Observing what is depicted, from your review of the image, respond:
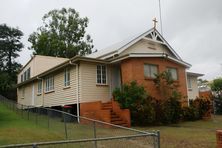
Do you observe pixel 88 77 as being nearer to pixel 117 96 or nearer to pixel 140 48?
pixel 117 96

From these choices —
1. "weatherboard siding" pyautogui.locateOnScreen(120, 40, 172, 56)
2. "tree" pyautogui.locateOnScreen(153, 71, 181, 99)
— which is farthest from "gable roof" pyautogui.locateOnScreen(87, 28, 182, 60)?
"tree" pyautogui.locateOnScreen(153, 71, 181, 99)

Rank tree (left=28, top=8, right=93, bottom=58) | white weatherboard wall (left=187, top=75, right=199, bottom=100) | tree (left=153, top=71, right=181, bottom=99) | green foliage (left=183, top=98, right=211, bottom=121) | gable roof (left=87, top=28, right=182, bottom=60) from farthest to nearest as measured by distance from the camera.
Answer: tree (left=28, top=8, right=93, bottom=58)
white weatherboard wall (left=187, top=75, right=199, bottom=100)
gable roof (left=87, top=28, right=182, bottom=60)
green foliage (left=183, top=98, right=211, bottom=121)
tree (left=153, top=71, right=181, bottom=99)

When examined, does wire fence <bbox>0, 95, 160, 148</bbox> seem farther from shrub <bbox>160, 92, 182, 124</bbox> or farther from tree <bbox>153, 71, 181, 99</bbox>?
tree <bbox>153, 71, 181, 99</bbox>

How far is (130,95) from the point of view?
16.7 meters

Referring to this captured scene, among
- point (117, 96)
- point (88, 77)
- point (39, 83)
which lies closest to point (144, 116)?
point (117, 96)

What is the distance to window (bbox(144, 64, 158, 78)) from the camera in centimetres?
1927

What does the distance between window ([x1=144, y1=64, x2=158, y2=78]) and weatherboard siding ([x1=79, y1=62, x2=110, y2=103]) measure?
320cm

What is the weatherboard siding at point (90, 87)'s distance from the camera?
1852 centimetres

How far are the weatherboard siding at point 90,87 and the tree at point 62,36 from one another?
27.3 metres

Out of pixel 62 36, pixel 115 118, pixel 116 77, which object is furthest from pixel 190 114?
pixel 62 36

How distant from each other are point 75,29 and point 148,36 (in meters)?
28.1

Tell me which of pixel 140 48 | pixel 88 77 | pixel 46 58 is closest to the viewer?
pixel 88 77

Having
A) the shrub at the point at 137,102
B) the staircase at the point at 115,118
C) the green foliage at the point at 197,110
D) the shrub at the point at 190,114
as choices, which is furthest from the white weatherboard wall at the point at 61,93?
the green foliage at the point at 197,110

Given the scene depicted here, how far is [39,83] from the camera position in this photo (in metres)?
26.7
